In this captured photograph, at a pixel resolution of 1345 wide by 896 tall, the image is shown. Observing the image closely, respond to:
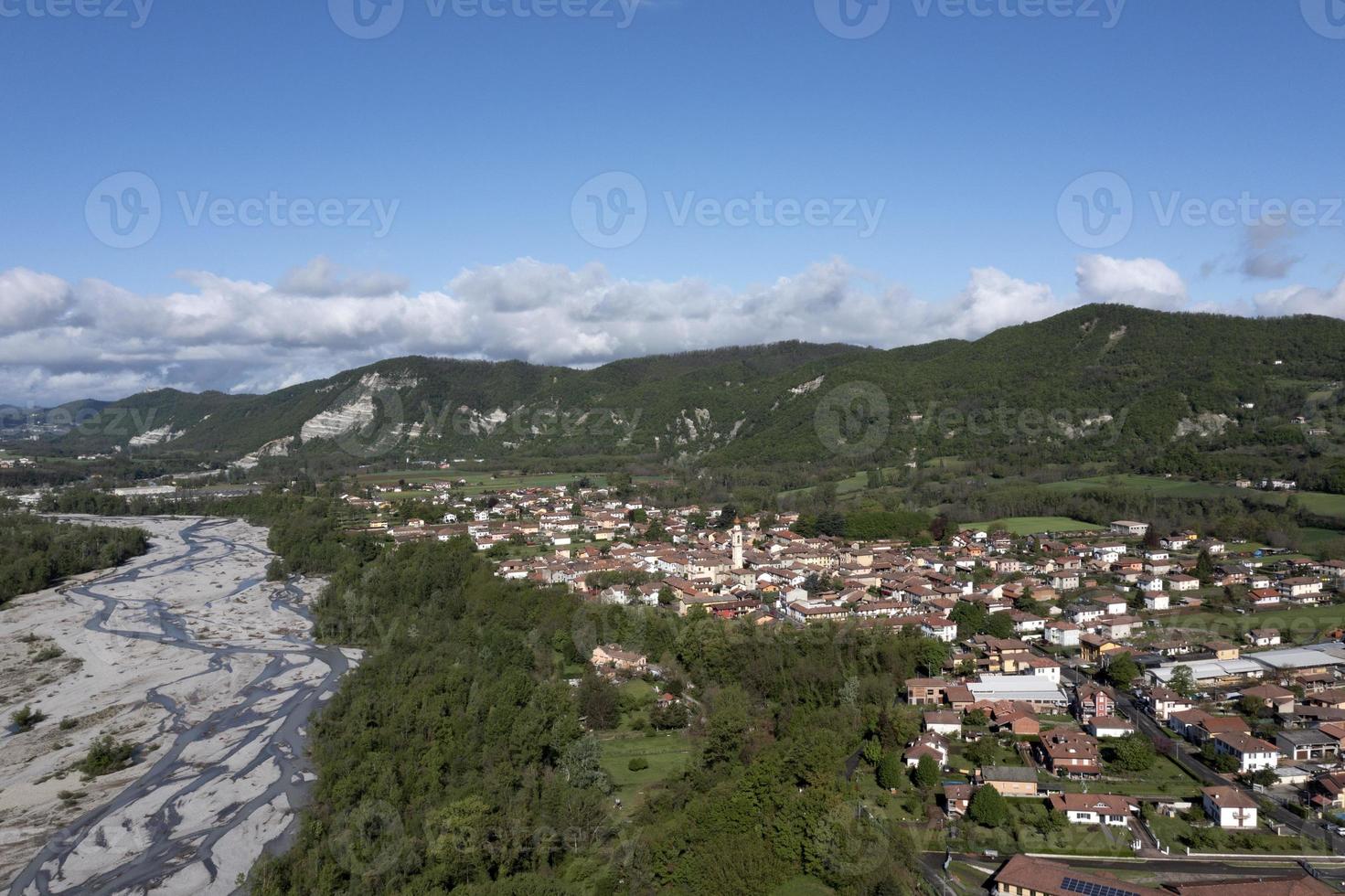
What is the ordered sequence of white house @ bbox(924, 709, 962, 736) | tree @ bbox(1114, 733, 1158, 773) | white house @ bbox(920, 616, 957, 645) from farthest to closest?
1. white house @ bbox(920, 616, 957, 645)
2. white house @ bbox(924, 709, 962, 736)
3. tree @ bbox(1114, 733, 1158, 773)

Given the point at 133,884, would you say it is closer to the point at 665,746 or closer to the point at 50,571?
the point at 665,746

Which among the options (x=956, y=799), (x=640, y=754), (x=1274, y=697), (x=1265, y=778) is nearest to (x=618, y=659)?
(x=640, y=754)

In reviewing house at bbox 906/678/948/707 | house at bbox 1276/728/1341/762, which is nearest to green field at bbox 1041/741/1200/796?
house at bbox 1276/728/1341/762

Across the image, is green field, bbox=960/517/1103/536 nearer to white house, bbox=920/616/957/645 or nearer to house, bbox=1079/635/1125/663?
white house, bbox=920/616/957/645

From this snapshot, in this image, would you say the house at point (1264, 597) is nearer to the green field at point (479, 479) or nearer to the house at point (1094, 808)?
the house at point (1094, 808)

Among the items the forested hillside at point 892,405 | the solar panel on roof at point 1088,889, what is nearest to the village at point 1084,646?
the solar panel on roof at point 1088,889

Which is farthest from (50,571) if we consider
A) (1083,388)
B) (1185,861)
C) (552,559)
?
(1083,388)
